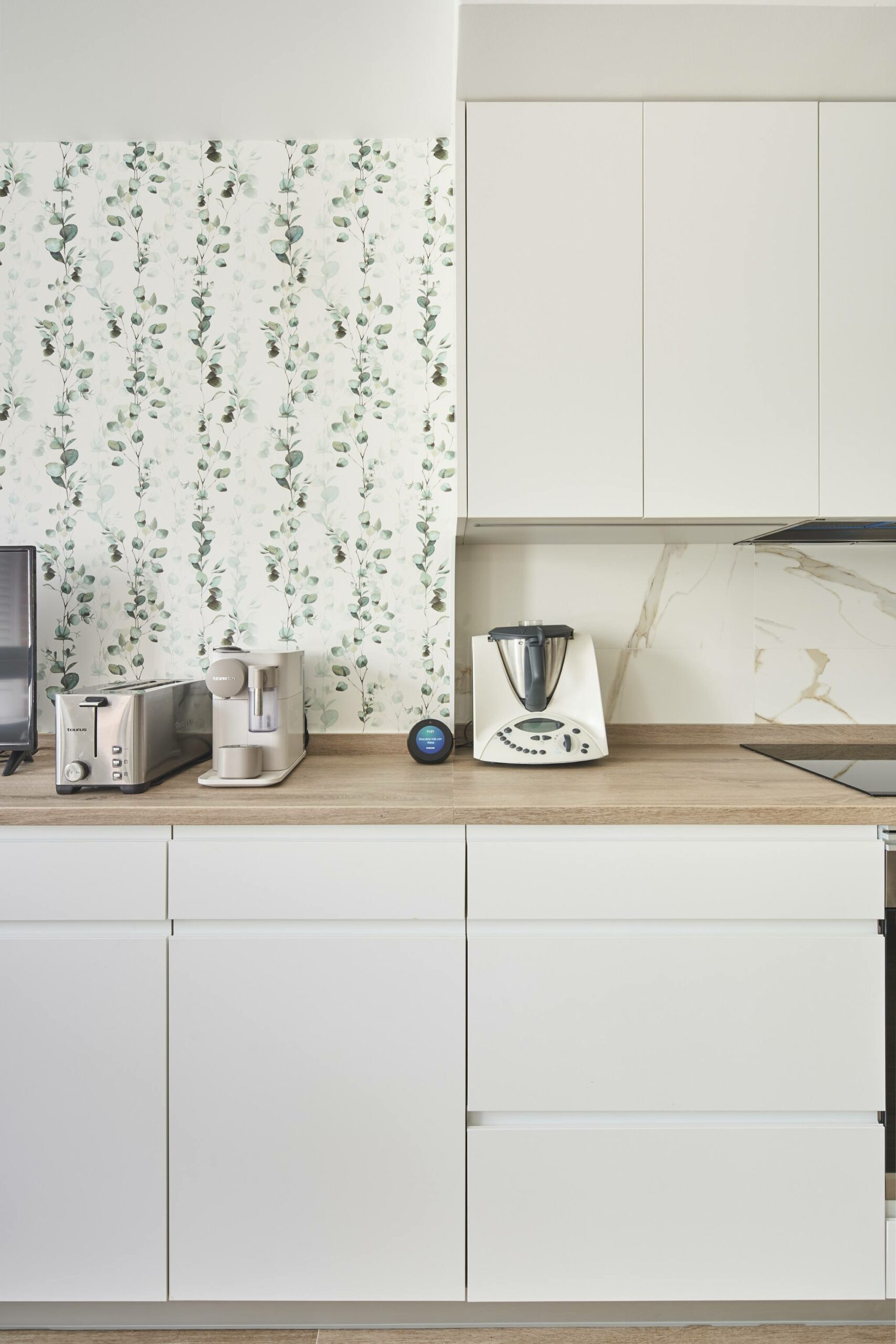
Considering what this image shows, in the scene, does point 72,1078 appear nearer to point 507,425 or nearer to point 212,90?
point 507,425

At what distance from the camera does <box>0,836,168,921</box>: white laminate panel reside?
1.38 meters

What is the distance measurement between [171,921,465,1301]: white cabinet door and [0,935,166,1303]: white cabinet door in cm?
7

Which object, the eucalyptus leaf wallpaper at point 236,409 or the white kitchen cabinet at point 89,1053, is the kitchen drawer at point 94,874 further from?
the eucalyptus leaf wallpaper at point 236,409

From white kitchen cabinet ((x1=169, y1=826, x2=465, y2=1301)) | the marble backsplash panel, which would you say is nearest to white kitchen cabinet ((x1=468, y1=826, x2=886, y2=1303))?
white kitchen cabinet ((x1=169, y1=826, x2=465, y2=1301))

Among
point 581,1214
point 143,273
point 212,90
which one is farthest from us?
point 143,273

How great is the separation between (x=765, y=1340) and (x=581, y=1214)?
0.42 metres

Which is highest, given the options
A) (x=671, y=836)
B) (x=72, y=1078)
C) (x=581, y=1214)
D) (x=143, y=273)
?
(x=143, y=273)

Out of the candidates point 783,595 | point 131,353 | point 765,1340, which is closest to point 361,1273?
point 765,1340

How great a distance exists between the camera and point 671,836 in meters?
1.38

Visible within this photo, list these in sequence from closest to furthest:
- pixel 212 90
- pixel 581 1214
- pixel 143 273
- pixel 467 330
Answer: pixel 581 1214 → pixel 467 330 → pixel 212 90 → pixel 143 273

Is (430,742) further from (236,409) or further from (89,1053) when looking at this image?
(236,409)

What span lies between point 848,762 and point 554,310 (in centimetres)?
120

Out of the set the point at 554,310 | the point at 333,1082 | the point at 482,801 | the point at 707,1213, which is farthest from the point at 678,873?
the point at 554,310

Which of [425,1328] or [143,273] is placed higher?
[143,273]
